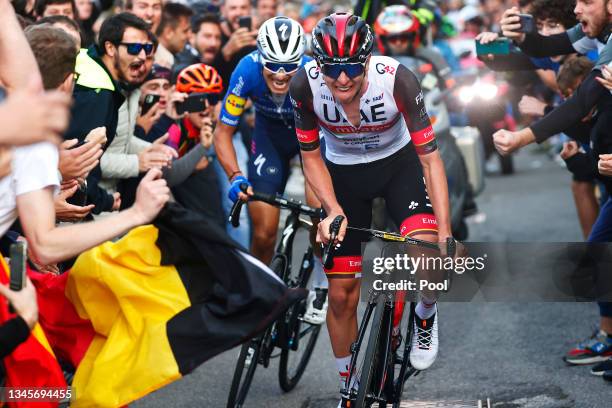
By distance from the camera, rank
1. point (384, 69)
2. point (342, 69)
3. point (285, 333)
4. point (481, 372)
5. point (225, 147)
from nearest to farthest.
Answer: point (342, 69) < point (384, 69) < point (285, 333) < point (481, 372) < point (225, 147)

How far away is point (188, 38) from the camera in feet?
32.5

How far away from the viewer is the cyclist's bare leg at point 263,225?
290 inches

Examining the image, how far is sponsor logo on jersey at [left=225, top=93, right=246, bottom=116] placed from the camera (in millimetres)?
7207

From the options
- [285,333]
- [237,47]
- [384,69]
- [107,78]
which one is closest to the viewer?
[384,69]

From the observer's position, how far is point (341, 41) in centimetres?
527

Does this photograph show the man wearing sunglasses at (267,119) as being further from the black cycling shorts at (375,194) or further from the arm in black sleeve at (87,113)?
the arm in black sleeve at (87,113)

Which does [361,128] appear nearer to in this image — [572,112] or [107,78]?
[572,112]

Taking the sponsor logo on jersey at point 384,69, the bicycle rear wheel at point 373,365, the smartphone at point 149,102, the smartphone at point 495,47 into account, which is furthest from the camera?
the smartphone at point 149,102

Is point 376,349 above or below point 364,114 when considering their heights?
below

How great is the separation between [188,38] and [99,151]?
4.87m

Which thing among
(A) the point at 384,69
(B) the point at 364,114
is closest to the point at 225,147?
(B) the point at 364,114

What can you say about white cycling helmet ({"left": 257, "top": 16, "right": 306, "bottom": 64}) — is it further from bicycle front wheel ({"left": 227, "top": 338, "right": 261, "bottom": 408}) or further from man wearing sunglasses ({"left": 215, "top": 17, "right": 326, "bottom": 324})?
bicycle front wheel ({"left": 227, "top": 338, "right": 261, "bottom": 408})

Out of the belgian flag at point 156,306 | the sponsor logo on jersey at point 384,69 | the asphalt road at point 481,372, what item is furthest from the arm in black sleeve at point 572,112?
the belgian flag at point 156,306

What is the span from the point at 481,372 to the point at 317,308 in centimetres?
118
